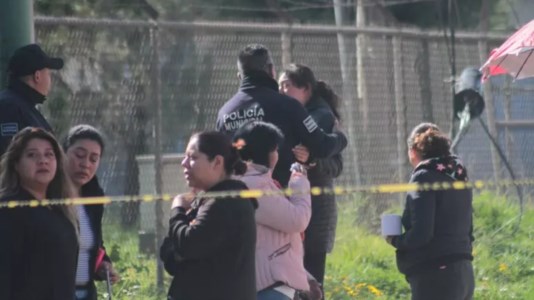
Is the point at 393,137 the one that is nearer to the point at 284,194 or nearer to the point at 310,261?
the point at 310,261

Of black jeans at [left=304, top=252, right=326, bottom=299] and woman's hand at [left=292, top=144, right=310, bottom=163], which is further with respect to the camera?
black jeans at [left=304, top=252, right=326, bottom=299]

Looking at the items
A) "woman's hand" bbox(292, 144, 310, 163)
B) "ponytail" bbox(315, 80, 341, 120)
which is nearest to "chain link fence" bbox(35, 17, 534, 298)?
"ponytail" bbox(315, 80, 341, 120)

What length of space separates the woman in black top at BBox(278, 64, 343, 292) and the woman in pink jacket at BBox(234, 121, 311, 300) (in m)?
1.50

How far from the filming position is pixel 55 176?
533 cm

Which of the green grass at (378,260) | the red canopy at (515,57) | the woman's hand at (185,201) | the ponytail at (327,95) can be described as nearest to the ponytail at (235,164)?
the woman's hand at (185,201)

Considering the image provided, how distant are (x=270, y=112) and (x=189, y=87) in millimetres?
2985

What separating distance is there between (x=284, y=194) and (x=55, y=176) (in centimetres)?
120

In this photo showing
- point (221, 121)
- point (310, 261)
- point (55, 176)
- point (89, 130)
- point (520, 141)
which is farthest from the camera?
point (520, 141)

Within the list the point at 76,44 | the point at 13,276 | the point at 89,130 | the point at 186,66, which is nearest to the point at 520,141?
the point at 186,66

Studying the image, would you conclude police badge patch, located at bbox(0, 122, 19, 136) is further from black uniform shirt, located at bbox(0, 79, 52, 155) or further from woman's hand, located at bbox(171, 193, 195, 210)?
woman's hand, located at bbox(171, 193, 195, 210)

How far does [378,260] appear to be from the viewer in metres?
10.9

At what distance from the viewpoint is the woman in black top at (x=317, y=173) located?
7.76 metres

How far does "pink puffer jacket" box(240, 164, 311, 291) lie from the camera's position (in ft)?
19.9

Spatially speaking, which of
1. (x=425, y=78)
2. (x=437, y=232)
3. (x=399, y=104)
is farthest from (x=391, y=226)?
(x=425, y=78)
